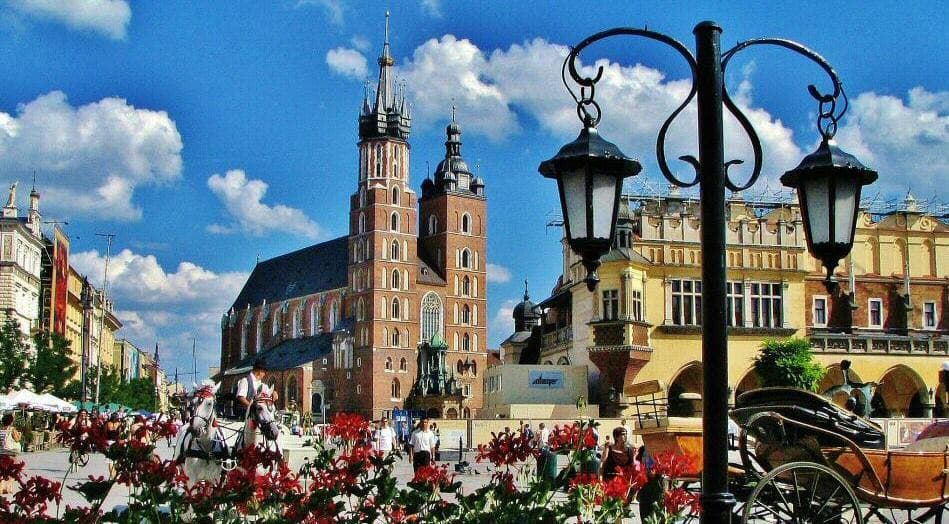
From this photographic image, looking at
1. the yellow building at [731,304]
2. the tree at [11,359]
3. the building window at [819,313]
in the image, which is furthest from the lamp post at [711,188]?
the building window at [819,313]

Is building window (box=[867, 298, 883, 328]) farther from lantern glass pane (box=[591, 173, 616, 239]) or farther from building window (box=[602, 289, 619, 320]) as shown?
lantern glass pane (box=[591, 173, 616, 239])

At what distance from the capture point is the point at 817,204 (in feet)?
20.5

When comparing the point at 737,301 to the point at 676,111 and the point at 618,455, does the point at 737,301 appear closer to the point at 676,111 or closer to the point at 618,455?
the point at 618,455

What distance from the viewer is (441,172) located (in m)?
106

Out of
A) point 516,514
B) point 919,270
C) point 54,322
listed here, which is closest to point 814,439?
point 516,514

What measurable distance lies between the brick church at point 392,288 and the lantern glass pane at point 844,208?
87.0 metres

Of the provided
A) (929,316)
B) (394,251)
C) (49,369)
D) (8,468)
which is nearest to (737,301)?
(929,316)

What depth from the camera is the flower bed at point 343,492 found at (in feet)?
18.0

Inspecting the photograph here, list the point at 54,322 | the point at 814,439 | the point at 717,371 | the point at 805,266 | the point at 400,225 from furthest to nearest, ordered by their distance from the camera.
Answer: the point at 400,225, the point at 54,322, the point at 805,266, the point at 814,439, the point at 717,371

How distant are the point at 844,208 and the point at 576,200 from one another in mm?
1599

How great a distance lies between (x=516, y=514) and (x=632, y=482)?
2.23 feet

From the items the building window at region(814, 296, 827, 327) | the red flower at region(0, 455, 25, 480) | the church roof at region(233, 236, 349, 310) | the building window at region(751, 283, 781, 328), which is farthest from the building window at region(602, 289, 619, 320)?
the church roof at region(233, 236, 349, 310)

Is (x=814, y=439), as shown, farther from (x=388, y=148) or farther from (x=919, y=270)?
(x=388, y=148)

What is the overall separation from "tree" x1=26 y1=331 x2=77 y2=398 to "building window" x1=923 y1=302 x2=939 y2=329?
38.9 metres
